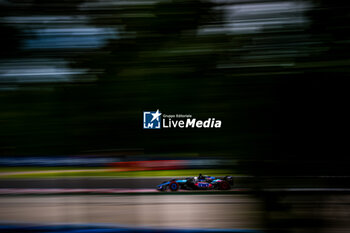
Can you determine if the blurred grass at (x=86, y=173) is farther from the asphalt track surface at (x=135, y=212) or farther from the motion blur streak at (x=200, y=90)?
the asphalt track surface at (x=135, y=212)

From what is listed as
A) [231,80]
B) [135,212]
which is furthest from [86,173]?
[231,80]

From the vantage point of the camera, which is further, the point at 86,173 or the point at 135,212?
the point at 135,212

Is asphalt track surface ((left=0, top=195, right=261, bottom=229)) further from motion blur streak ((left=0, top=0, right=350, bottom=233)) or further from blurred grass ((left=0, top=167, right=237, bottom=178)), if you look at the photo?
Answer: blurred grass ((left=0, top=167, right=237, bottom=178))

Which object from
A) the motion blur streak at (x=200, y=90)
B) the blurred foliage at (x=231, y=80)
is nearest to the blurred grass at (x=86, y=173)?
the motion blur streak at (x=200, y=90)

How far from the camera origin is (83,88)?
1.66 metres

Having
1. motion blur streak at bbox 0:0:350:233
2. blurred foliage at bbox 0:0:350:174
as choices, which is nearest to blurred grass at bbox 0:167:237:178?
motion blur streak at bbox 0:0:350:233

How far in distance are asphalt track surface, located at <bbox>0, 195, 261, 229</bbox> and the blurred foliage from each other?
0.33 meters

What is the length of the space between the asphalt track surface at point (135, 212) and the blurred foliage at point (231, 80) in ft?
1.10

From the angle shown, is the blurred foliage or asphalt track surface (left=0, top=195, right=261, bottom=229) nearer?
the blurred foliage

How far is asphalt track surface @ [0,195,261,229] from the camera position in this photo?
5.68 ft

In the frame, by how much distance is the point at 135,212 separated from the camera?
2230 mm

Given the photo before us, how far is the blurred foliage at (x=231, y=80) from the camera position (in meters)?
1.56

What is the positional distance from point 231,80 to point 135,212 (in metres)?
1.36

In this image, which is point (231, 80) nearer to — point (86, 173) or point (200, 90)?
point (200, 90)
